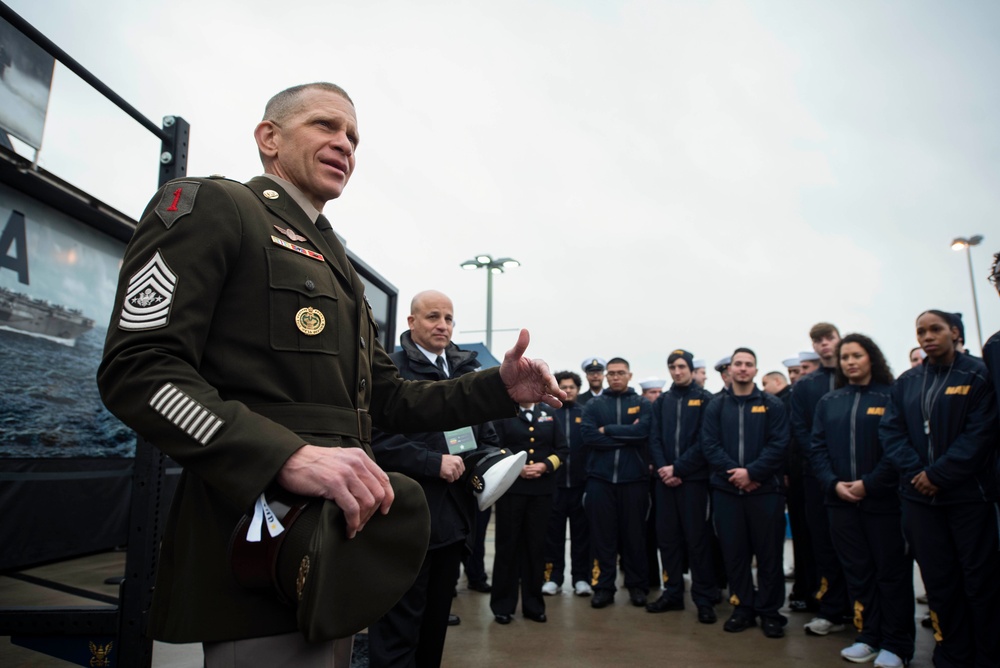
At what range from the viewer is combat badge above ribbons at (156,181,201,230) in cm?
120

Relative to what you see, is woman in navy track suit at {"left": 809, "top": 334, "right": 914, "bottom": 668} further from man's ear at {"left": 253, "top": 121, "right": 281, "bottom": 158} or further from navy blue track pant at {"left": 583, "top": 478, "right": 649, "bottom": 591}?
man's ear at {"left": 253, "top": 121, "right": 281, "bottom": 158}

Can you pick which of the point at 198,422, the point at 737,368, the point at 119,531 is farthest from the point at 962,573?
the point at 119,531

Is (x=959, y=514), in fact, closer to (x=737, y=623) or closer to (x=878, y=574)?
(x=878, y=574)

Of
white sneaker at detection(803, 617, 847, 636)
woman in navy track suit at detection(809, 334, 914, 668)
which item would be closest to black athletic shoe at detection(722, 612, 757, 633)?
white sneaker at detection(803, 617, 847, 636)

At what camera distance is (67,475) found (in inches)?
107

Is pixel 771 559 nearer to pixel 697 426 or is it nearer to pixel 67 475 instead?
pixel 697 426

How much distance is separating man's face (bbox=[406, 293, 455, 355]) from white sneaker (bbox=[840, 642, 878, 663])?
3306 mm

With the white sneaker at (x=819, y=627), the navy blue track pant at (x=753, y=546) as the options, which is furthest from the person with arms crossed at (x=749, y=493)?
the white sneaker at (x=819, y=627)

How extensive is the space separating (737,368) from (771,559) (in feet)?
5.03

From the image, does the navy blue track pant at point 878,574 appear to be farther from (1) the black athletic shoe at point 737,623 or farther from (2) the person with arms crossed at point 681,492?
(2) the person with arms crossed at point 681,492

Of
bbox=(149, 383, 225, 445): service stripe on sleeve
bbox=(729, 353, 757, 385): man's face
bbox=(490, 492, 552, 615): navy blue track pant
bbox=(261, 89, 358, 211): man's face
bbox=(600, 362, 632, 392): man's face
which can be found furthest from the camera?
bbox=(600, 362, 632, 392): man's face

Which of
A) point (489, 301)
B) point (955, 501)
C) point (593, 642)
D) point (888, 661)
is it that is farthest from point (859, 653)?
point (489, 301)

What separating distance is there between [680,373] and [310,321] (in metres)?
5.31

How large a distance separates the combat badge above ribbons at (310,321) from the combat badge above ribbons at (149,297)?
0.81ft
